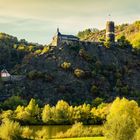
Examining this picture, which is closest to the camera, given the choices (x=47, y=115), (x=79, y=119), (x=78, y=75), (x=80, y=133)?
(x=80, y=133)

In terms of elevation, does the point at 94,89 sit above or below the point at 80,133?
above

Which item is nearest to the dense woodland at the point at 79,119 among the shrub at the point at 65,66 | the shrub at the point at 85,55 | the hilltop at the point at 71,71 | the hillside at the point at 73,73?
the hillside at the point at 73,73

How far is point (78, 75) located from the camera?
16400 centimetres

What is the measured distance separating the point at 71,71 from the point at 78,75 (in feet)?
13.7

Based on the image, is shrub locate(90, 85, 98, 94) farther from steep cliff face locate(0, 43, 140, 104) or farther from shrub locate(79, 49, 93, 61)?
shrub locate(79, 49, 93, 61)

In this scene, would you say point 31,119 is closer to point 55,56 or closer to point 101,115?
point 101,115

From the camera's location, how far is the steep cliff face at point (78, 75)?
154 m

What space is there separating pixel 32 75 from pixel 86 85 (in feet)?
55.6

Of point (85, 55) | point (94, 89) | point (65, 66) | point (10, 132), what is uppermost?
point (85, 55)

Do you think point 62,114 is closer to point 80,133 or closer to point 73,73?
point 80,133

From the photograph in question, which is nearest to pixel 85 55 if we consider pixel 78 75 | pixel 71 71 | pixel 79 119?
pixel 71 71

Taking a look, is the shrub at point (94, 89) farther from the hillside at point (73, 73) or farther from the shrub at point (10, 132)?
the shrub at point (10, 132)

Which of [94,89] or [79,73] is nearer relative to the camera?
[94,89]

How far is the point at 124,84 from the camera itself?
16950 centimetres
